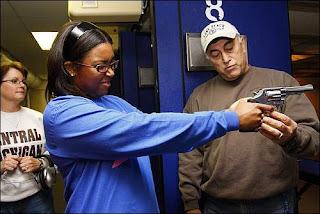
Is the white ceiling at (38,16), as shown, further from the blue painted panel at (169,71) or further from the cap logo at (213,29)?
the cap logo at (213,29)

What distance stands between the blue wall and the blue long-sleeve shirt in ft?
2.24

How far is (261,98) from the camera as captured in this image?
0.81m

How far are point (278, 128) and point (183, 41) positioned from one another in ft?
2.34

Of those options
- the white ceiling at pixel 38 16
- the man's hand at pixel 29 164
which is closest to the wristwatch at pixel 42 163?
the man's hand at pixel 29 164

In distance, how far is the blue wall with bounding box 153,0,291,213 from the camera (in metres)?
1.37

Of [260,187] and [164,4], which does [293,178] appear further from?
[164,4]

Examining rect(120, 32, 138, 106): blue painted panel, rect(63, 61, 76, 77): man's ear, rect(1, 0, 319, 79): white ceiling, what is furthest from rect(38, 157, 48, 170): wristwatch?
rect(1, 0, 319, 79): white ceiling

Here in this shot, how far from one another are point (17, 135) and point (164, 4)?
0.89 metres

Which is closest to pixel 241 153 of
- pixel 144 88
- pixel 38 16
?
pixel 144 88

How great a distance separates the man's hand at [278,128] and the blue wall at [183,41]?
0.60 meters

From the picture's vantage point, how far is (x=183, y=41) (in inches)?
54.5

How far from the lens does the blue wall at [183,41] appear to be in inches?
54.0

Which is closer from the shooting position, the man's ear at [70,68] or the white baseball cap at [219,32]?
the man's ear at [70,68]

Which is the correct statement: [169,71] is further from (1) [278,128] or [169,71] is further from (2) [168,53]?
(1) [278,128]
